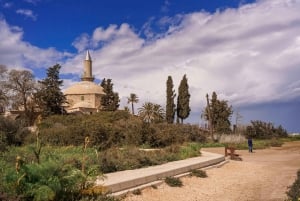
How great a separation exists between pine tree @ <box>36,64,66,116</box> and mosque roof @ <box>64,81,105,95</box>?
1201cm

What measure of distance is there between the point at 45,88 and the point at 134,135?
33038 mm

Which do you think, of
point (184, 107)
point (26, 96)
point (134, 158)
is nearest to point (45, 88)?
point (26, 96)

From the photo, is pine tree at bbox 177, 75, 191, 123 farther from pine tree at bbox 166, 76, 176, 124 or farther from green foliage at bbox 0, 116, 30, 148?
green foliage at bbox 0, 116, 30, 148

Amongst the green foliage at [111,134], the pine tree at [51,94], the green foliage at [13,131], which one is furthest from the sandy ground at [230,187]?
the pine tree at [51,94]

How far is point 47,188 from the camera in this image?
681 cm

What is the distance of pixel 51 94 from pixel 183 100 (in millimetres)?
18282

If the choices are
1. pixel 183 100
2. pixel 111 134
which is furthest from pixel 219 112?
pixel 111 134

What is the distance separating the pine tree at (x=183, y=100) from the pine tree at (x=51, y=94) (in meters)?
16.3

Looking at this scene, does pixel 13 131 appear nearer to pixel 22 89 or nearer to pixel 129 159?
pixel 129 159

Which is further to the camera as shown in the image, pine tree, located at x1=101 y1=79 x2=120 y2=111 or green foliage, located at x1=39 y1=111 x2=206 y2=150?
pine tree, located at x1=101 y1=79 x2=120 y2=111

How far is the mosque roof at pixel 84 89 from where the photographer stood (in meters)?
70.6

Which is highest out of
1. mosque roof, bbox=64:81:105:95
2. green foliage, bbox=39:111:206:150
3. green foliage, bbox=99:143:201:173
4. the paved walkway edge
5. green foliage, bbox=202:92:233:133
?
mosque roof, bbox=64:81:105:95

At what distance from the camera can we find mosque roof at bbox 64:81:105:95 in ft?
232

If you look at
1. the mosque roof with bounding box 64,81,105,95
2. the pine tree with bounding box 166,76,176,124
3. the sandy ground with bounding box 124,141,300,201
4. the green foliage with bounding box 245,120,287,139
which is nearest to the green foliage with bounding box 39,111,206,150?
the sandy ground with bounding box 124,141,300,201
